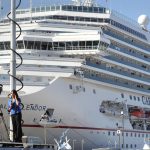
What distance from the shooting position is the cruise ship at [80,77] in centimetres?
3091

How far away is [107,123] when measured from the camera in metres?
35.8

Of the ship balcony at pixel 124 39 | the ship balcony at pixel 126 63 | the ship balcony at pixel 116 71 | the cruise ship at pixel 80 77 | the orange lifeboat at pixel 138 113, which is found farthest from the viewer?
the orange lifeboat at pixel 138 113

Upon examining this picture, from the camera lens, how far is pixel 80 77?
32938mm

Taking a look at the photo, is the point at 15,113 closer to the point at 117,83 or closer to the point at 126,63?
the point at 117,83

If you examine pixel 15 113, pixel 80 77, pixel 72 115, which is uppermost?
pixel 80 77

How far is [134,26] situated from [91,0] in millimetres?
5114

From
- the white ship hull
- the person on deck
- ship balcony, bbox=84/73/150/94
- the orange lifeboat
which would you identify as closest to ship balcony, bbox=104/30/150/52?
ship balcony, bbox=84/73/150/94

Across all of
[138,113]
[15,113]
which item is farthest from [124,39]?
[15,113]

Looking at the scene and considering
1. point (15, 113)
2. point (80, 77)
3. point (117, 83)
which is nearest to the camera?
point (15, 113)

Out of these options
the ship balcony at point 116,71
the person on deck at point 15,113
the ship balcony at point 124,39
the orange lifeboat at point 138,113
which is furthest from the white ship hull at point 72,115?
the person on deck at point 15,113

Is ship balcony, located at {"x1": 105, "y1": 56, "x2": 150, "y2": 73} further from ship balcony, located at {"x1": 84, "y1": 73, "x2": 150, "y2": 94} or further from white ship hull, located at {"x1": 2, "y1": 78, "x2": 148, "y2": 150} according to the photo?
white ship hull, located at {"x1": 2, "y1": 78, "x2": 148, "y2": 150}

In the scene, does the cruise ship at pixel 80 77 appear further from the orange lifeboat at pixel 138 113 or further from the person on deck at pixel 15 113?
the person on deck at pixel 15 113

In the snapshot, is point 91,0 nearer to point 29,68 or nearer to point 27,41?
point 27,41

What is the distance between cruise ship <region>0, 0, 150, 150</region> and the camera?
30906 millimetres
